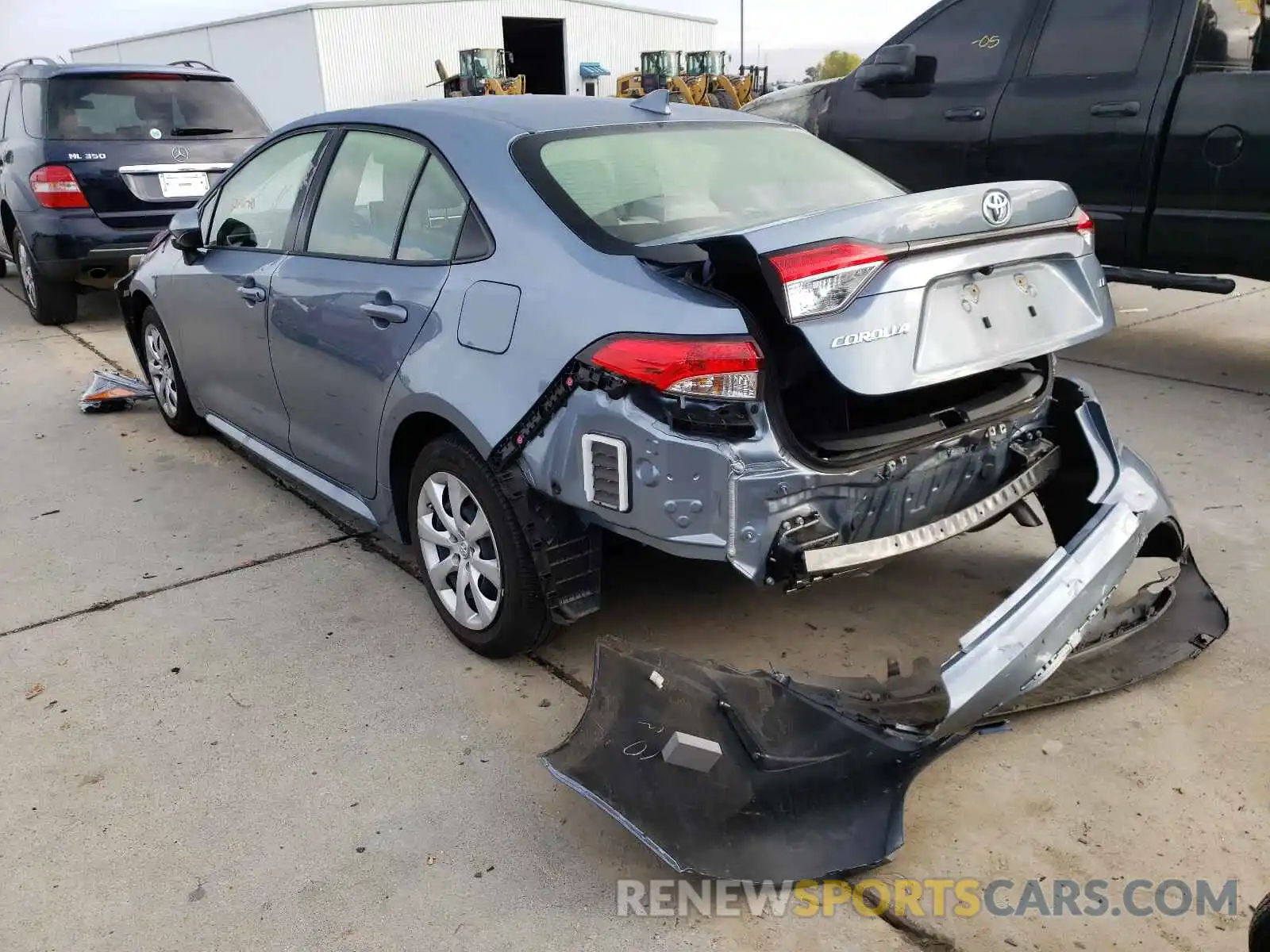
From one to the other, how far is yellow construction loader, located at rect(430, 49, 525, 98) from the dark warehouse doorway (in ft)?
11.2

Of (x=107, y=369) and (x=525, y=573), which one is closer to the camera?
(x=525, y=573)

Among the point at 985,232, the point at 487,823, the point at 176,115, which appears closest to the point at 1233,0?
the point at 985,232

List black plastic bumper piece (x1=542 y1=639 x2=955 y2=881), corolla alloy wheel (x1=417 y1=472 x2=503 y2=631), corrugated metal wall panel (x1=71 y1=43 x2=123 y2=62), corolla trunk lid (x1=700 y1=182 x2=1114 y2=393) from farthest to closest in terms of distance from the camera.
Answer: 1. corrugated metal wall panel (x1=71 y1=43 x2=123 y2=62)
2. corolla alloy wheel (x1=417 y1=472 x2=503 y2=631)
3. corolla trunk lid (x1=700 y1=182 x2=1114 y2=393)
4. black plastic bumper piece (x1=542 y1=639 x2=955 y2=881)

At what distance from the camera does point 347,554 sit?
3.96 metres

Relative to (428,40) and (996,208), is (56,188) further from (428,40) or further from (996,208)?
(428,40)

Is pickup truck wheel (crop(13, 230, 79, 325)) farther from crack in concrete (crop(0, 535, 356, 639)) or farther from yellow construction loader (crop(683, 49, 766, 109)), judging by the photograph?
yellow construction loader (crop(683, 49, 766, 109))

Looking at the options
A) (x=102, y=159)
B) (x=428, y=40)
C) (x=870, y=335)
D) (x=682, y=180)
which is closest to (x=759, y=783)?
(x=870, y=335)

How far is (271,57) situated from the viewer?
31.6 meters

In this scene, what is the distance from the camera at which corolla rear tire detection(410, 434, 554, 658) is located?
2.87 m

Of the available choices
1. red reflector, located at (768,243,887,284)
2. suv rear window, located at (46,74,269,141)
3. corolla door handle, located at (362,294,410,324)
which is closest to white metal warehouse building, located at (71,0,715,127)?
suv rear window, located at (46,74,269,141)

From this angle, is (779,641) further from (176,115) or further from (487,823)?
(176,115)

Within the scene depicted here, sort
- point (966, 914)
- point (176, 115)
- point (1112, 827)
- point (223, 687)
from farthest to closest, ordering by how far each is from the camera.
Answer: point (176, 115) → point (223, 687) → point (1112, 827) → point (966, 914)

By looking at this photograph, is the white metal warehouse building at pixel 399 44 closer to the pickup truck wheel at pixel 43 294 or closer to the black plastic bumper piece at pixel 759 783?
the pickup truck wheel at pixel 43 294

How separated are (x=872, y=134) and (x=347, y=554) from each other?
4.47 meters
